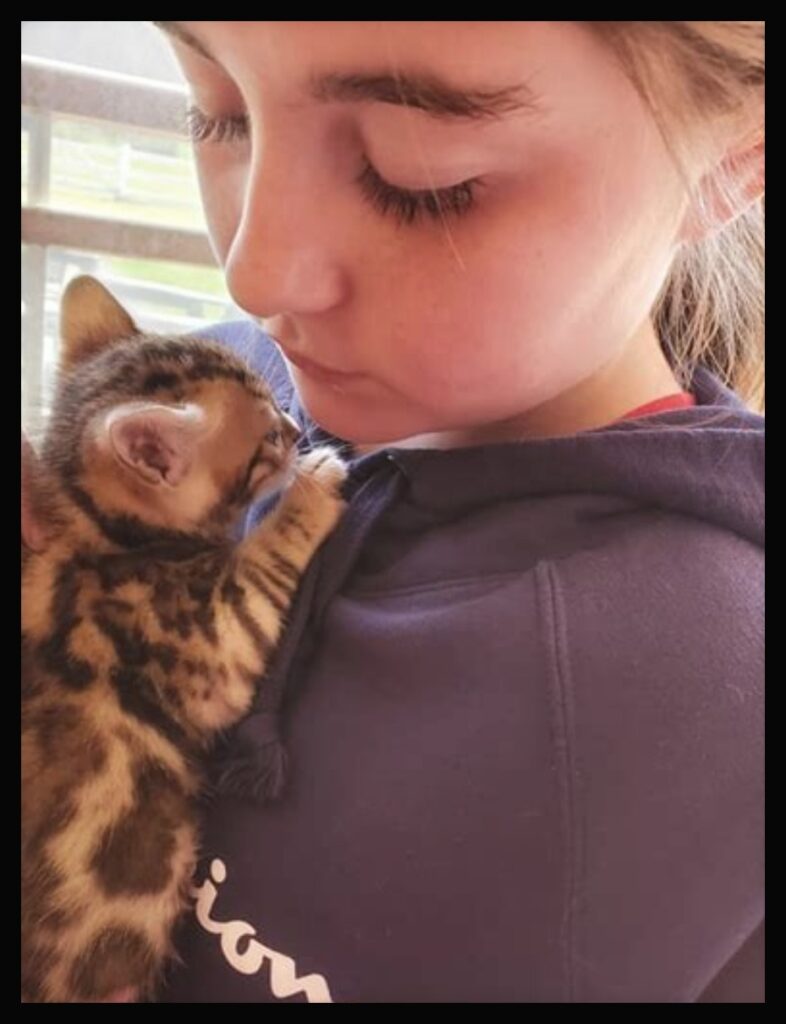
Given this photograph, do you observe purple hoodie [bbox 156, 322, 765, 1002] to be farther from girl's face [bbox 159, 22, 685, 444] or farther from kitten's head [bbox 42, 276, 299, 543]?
kitten's head [bbox 42, 276, 299, 543]

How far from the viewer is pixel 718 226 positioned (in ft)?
2.78

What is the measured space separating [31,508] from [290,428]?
0.26 meters

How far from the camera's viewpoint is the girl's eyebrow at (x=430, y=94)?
64 cm

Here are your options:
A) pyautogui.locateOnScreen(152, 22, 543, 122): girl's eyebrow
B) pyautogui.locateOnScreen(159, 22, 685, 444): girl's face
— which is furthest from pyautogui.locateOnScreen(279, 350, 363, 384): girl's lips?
pyautogui.locateOnScreen(152, 22, 543, 122): girl's eyebrow

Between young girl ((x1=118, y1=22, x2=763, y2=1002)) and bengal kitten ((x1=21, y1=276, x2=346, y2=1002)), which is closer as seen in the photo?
young girl ((x1=118, y1=22, x2=763, y2=1002))

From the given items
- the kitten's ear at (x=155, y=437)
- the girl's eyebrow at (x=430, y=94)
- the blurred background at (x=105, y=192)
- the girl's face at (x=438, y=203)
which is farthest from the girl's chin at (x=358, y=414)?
the blurred background at (x=105, y=192)

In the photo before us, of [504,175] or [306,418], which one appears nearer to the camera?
[504,175]

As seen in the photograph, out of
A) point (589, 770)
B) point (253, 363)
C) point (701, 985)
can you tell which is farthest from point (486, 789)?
point (253, 363)

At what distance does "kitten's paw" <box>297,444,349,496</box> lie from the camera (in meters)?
0.99

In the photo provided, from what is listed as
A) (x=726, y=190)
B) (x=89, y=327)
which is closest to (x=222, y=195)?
(x=89, y=327)

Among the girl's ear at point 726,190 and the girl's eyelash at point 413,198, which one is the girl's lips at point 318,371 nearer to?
the girl's eyelash at point 413,198

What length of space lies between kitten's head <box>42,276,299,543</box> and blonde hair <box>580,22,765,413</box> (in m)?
0.40

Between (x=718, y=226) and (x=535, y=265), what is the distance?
0.67 ft

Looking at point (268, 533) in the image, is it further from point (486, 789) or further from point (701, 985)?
point (701, 985)
